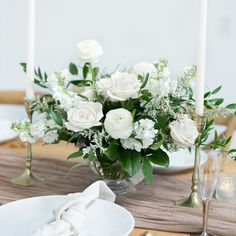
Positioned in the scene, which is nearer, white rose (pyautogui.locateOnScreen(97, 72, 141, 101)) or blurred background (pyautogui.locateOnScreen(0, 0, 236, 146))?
white rose (pyautogui.locateOnScreen(97, 72, 141, 101))

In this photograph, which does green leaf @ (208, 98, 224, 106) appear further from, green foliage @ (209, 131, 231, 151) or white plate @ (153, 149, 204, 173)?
white plate @ (153, 149, 204, 173)

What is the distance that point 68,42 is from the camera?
2973 millimetres

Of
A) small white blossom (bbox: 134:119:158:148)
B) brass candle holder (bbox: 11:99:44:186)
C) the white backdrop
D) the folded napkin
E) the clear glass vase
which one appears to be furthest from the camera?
the white backdrop

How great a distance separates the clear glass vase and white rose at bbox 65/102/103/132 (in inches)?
5.0

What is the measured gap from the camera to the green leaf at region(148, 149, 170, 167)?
44.3 inches

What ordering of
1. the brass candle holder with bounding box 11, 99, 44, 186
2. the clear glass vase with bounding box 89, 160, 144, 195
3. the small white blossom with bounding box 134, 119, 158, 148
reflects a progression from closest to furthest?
the small white blossom with bounding box 134, 119, 158, 148, the clear glass vase with bounding box 89, 160, 144, 195, the brass candle holder with bounding box 11, 99, 44, 186

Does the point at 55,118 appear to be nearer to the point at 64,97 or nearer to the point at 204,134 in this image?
the point at 64,97

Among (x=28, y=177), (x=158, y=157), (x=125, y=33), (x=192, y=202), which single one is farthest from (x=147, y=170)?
(x=125, y=33)

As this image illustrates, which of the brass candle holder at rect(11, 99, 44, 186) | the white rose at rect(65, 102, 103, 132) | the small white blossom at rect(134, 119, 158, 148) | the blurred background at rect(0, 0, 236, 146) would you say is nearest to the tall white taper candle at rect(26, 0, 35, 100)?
the brass candle holder at rect(11, 99, 44, 186)

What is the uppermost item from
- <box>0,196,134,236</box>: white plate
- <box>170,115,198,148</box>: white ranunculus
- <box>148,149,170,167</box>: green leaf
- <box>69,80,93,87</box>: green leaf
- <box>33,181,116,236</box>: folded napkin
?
<box>69,80,93,87</box>: green leaf

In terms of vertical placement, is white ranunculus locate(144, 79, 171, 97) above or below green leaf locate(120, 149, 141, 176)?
above

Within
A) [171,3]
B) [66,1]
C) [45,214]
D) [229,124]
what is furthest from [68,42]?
[45,214]

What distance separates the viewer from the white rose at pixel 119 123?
3.53 feet

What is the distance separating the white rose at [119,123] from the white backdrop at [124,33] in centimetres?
173
